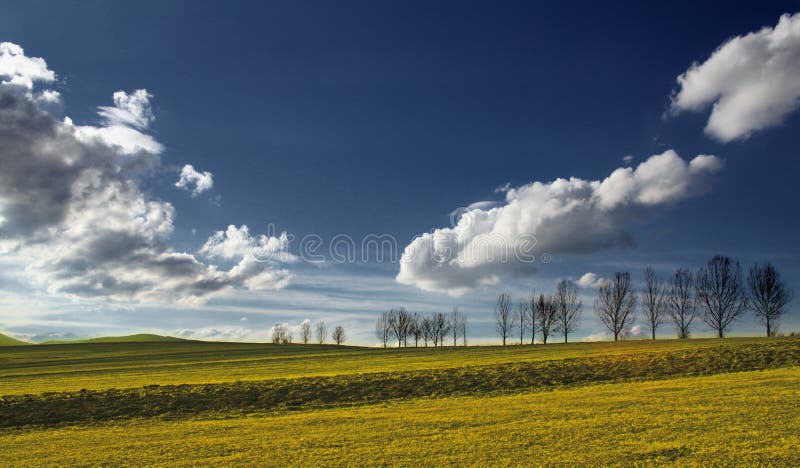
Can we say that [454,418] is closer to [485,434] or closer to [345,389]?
[485,434]

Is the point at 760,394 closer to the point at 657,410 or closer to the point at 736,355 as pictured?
the point at 657,410

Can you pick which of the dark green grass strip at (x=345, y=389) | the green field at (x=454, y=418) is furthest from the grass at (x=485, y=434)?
the dark green grass strip at (x=345, y=389)

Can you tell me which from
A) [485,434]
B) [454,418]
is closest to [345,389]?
[454,418]

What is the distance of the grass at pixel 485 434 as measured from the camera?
583 inches

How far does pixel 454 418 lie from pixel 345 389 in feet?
38.0

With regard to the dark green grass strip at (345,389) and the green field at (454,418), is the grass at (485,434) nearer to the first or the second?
the green field at (454,418)

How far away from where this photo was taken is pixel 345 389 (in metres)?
31.1

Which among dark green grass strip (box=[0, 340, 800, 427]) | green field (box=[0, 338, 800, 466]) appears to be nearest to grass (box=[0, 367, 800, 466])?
green field (box=[0, 338, 800, 466])

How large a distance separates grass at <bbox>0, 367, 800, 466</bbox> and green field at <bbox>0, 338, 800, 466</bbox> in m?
0.07

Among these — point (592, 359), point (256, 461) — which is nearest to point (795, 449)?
point (256, 461)

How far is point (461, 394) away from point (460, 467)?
15.8 meters

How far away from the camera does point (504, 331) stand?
376 ft

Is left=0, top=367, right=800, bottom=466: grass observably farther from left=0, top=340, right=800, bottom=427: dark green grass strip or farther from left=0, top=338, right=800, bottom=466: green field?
left=0, top=340, right=800, bottom=427: dark green grass strip

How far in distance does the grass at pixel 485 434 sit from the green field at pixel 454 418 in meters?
0.07
